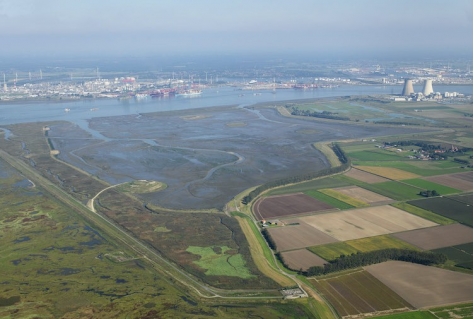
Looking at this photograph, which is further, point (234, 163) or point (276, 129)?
point (276, 129)

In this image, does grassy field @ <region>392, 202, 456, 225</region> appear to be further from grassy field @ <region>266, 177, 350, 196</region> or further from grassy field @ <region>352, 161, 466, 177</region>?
grassy field @ <region>352, 161, 466, 177</region>

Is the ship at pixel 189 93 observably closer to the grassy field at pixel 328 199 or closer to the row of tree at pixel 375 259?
the grassy field at pixel 328 199

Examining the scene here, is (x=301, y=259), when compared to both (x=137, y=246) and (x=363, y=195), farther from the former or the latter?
(x=363, y=195)

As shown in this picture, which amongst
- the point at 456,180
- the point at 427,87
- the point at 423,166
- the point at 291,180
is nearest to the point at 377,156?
the point at 423,166

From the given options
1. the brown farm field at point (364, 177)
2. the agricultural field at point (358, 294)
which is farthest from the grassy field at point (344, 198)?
the agricultural field at point (358, 294)

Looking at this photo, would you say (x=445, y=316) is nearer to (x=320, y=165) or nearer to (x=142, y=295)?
(x=142, y=295)

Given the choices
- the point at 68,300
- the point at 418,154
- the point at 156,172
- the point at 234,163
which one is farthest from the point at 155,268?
the point at 418,154

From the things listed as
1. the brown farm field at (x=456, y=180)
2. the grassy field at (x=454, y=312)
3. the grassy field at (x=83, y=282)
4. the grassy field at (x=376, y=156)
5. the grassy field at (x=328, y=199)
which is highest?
the grassy field at (x=376, y=156)
